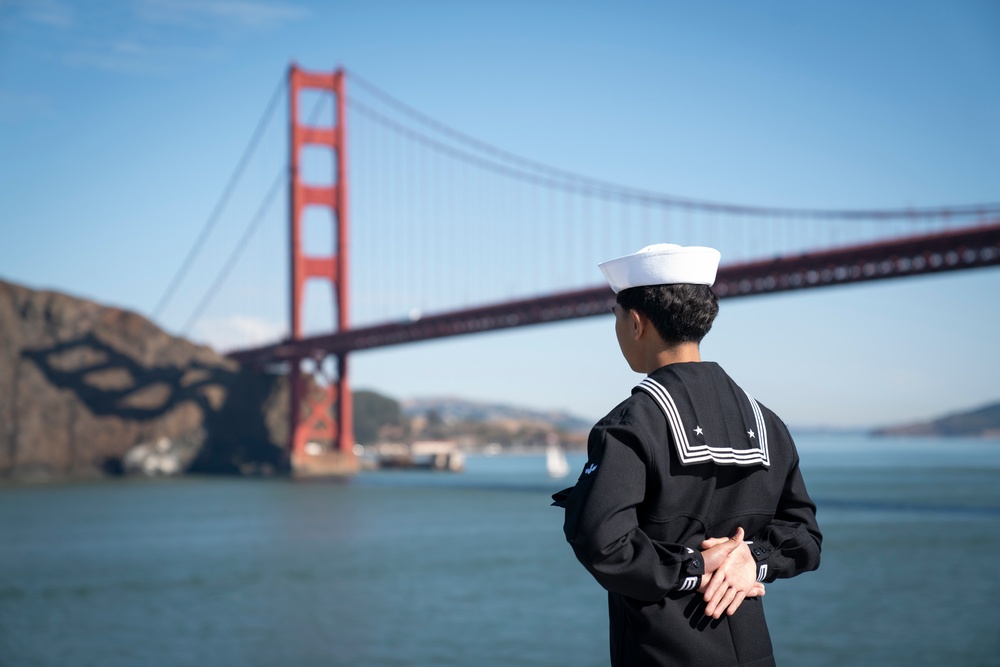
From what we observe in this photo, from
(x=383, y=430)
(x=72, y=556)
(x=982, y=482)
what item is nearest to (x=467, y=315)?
(x=72, y=556)

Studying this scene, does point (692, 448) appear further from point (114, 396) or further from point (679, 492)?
point (114, 396)

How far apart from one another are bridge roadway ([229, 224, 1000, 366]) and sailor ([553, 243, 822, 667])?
2367 cm

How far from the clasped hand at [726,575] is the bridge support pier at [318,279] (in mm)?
45028

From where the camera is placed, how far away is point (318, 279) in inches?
1857

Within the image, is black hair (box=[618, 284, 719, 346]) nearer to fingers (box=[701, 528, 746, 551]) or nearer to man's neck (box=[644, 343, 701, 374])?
man's neck (box=[644, 343, 701, 374])

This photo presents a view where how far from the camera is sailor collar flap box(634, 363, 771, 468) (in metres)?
1.70

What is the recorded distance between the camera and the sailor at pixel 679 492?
1.66 meters

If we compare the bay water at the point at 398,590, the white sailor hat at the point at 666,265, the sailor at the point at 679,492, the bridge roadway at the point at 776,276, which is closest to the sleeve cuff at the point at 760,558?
the sailor at the point at 679,492

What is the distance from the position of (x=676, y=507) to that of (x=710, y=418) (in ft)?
0.46

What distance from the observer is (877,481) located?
178 feet

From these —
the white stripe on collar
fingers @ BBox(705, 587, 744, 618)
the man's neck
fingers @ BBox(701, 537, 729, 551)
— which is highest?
the man's neck

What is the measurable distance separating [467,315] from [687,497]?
125ft

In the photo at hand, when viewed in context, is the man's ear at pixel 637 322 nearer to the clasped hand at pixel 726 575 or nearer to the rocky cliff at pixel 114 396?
the clasped hand at pixel 726 575

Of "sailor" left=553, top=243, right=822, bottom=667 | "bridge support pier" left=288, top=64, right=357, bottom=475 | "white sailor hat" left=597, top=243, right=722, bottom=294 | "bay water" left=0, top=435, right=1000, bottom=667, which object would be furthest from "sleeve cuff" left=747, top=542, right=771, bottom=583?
"bridge support pier" left=288, top=64, right=357, bottom=475
